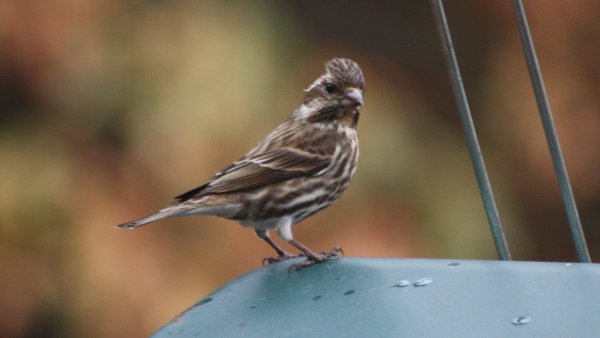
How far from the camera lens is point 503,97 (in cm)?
760

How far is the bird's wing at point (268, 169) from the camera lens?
5689 millimetres

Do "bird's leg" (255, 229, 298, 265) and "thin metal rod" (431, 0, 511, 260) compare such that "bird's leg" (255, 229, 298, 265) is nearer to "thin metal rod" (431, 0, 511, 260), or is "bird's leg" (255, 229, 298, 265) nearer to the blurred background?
the blurred background

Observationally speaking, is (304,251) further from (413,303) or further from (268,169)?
(413,303)

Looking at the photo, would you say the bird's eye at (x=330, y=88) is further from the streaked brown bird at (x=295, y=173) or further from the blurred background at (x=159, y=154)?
the blurred background at (x=159, y=154)

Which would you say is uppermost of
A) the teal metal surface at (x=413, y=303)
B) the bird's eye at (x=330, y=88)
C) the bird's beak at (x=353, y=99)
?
the bird's eye at (x=330, y=88)

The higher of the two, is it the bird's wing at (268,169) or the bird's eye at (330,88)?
the bird's eye at (330,88)

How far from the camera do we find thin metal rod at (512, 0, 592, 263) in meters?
4.02

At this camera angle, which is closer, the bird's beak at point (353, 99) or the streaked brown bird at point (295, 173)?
the streaked brown bird at point (295, 173)

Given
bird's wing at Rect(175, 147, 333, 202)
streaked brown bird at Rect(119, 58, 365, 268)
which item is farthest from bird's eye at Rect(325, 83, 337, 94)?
bird's wing at Rect(175, 147, 333, 202)

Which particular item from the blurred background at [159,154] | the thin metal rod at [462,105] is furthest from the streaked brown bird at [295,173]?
the thin metal rod at [462,105]

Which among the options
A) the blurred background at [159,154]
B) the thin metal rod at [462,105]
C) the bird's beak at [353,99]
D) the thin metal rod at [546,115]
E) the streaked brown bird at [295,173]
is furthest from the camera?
the blurred background at [159,154]

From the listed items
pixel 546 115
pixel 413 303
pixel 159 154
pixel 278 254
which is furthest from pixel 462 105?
pixel 159 154

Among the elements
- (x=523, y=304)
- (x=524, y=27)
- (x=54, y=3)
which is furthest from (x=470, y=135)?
(x=54, y=3)

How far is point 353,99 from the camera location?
5.85m
